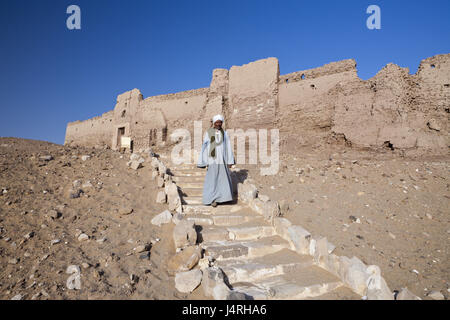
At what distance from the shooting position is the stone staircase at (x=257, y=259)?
2.37 m

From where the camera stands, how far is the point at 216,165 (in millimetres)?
4711

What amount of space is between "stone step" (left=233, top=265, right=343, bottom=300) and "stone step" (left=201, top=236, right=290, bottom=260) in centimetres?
45

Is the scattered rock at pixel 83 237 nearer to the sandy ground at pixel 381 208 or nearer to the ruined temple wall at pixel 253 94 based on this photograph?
the sandy ground at pixel 381 208

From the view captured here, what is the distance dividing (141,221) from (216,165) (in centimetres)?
179

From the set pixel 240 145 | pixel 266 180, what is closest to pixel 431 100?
pixel 266 180

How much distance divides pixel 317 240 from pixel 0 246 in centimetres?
368

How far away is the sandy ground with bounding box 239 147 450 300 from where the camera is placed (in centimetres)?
314

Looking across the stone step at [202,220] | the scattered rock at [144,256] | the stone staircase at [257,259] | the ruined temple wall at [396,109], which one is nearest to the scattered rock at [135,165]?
the stone staircase at [257,259]

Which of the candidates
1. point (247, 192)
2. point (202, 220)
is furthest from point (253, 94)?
point (202, 220)

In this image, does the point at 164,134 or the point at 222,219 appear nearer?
the point at 222,219

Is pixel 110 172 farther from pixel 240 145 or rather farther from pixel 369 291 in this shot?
pixel 240 145

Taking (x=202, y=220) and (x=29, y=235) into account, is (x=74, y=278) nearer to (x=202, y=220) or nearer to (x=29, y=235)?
(x=29, y=235)

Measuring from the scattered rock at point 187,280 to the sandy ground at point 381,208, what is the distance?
84.3 inches

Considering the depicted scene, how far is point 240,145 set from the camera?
33.0ft
